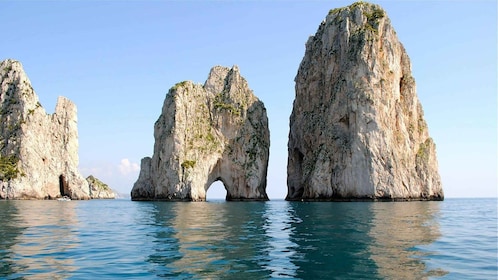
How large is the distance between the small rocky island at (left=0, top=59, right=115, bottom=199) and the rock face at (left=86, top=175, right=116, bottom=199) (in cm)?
4293

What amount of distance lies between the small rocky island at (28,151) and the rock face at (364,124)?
205 feet

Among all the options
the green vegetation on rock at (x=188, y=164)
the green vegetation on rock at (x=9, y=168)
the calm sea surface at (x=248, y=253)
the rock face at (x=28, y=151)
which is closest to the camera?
the calm sea surface at (x=248, y=253)

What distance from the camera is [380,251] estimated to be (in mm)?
19312

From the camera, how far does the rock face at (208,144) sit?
91.2 meters

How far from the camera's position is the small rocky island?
99.1 metres

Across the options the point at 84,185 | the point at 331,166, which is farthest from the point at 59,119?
the point at 331,166

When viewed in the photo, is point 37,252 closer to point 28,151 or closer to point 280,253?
point 280,253

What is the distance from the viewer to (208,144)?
9869cm

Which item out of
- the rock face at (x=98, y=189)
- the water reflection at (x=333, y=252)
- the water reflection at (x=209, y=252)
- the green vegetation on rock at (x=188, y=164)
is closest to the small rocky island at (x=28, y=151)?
the green vegetation on rock at (x=188, y=164)

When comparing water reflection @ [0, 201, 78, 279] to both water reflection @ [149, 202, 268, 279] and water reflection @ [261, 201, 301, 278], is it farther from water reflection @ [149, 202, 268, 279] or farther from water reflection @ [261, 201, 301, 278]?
water reflection @ [261, 201, 301, 278]

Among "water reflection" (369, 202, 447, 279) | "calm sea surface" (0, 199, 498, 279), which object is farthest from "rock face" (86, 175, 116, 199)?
"water reflection" (369, 202, 447, 279)

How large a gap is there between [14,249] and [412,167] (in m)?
80.7

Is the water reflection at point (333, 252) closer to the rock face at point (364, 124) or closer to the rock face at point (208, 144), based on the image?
the rock face at point (364, 124)

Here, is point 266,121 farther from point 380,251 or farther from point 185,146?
point 380,251
